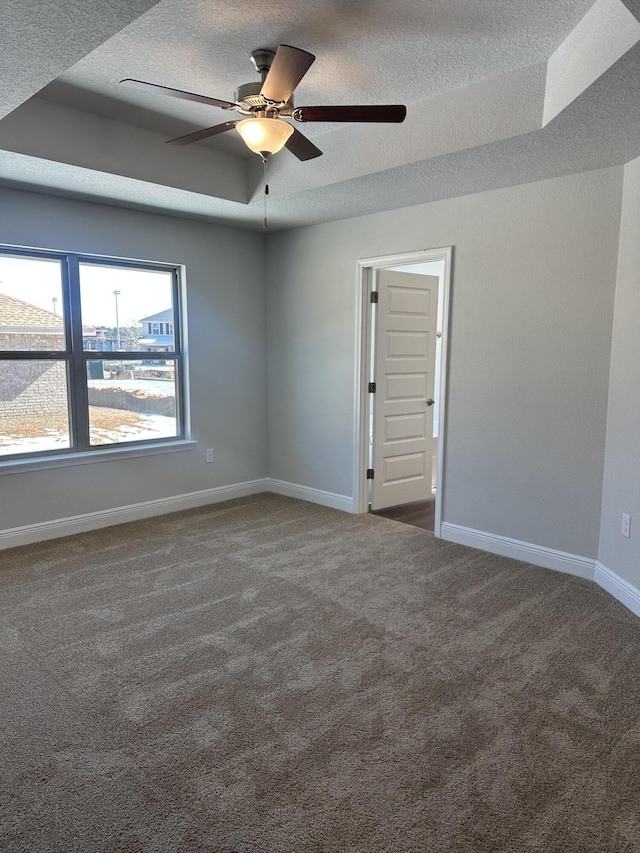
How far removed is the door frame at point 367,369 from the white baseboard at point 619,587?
1.15m

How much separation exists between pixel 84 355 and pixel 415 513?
299 centimetres

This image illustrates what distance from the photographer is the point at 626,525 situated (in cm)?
311

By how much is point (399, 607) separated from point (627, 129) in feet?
8.55

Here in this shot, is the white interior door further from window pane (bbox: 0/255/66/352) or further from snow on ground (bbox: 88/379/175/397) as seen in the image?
window pane (bbox: 0/255/66/352)

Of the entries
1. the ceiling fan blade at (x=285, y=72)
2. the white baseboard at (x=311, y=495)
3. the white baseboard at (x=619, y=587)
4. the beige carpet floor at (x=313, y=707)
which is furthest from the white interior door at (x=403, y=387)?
the ceiling fan blade at (x=285, y=72)

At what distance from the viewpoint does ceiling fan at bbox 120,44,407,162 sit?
2.12m

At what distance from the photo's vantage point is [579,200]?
327cm

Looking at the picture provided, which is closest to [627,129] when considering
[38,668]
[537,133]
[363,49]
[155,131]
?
[537,133]

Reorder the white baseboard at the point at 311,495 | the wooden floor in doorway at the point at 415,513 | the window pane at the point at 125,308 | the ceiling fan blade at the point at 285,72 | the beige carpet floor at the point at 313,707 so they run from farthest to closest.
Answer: the white baseboard at the point at 311,495 < the wooden floor in doorway at the point at 415,513 < the window pane at the point at 125,308 < the ceiling fan blade at the point at 285,72 < the beige carpet floor at the point at 313,707

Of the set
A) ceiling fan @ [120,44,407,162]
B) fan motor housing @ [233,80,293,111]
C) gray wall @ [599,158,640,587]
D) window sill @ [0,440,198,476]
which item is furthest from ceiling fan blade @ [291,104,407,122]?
window sill @ [0,440,198,476]

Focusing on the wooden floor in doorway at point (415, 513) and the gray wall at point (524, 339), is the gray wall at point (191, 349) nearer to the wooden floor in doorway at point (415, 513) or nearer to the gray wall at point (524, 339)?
the gray wall at point (524, 339)

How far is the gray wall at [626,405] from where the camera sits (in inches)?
118

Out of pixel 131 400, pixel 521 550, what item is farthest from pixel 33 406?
pixel 521 550

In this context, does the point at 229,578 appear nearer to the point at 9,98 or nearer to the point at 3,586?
the point at 3,586
